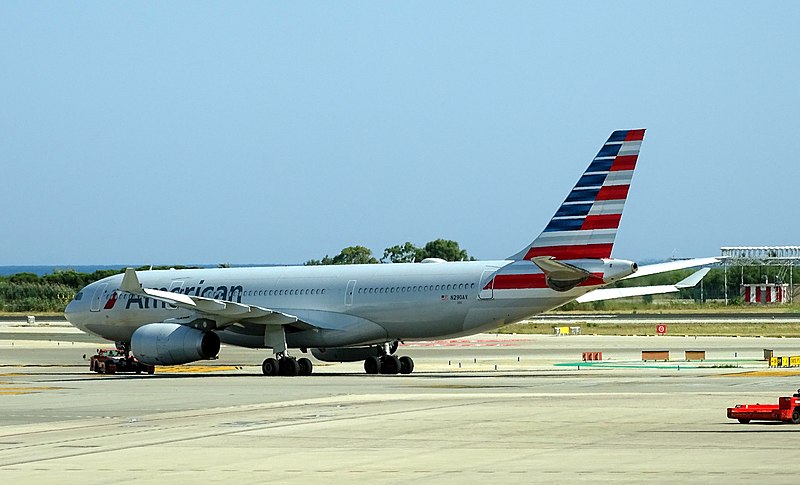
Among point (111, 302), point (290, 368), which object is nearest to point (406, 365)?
point (290, 368)

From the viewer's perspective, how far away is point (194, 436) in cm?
2191

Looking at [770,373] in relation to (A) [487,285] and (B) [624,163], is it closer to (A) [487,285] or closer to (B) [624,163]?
(B) [624,163]

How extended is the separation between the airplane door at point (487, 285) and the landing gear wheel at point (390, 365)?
15.7 ft

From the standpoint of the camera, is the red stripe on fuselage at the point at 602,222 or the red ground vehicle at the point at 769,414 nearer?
the red ground vehicle at the point at 769,414

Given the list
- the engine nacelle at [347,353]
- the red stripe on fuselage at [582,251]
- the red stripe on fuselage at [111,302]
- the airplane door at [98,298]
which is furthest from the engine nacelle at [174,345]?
the red stripe on fuselage at [582,251]

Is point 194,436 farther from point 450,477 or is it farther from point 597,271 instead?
point 597,271

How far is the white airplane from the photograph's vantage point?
39844 millimetres

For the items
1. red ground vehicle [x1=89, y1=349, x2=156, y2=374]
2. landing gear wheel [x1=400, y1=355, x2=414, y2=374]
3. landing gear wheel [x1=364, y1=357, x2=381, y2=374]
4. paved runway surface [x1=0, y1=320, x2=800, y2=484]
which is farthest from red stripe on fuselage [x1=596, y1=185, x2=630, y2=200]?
red ground vehicle [x1=89, y1=349, x2=156, y2=374]

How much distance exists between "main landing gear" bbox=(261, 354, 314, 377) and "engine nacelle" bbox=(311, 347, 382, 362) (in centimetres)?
265

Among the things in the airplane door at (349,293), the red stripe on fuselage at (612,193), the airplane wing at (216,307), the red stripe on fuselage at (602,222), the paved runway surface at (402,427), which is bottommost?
the paved runway surface at (402,427)

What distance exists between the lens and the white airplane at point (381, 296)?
3984 centimetres

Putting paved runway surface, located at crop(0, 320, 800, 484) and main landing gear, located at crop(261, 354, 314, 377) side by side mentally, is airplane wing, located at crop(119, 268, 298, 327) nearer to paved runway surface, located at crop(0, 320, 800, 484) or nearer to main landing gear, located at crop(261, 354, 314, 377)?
main landing gear, located at crop(261, 354, 314, 377)

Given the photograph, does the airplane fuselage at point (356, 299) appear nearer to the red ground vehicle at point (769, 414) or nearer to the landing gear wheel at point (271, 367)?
the landing gear wheel at point (271, 367)

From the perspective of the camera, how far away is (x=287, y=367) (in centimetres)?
4253
